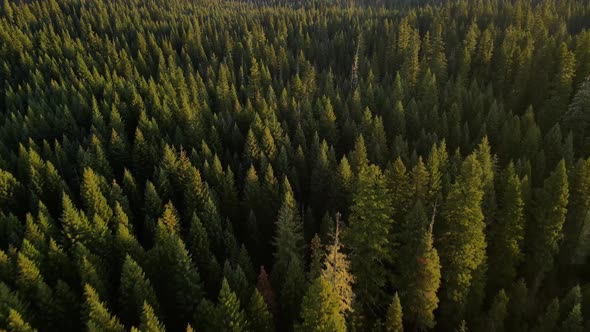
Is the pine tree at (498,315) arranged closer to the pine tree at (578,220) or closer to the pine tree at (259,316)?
the pine tree at (578,220)

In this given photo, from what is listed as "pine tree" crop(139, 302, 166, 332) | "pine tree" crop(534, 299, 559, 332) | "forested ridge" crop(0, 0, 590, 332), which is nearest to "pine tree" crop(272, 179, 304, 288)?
"forested ridge" crop(0, 0, 590, 332)

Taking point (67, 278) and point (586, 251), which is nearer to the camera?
point (67, 278)

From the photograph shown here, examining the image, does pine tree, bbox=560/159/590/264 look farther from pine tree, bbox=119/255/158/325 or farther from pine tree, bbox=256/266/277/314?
pine tree, bbox=119/255/158/325

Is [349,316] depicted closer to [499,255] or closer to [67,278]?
[499,255]

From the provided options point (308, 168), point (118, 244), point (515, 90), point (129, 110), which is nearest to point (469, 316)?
point (308, 168)

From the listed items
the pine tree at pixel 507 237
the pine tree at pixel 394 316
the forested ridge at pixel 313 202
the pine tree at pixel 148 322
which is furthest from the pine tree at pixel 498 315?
the pine tree at pixel 148 322

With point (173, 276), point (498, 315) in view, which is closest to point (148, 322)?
point (173, 276)
